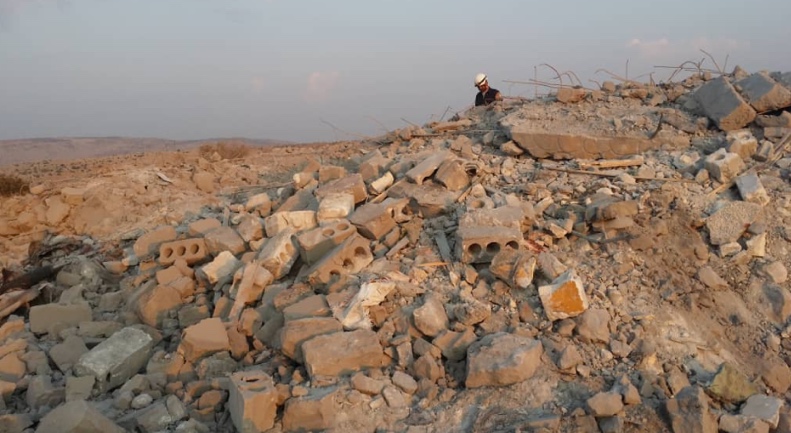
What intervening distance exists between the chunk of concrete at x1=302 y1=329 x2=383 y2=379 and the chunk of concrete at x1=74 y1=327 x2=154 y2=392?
69.4 inches

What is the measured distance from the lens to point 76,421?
12.3 feet

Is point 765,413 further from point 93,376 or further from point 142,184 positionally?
point 142,184

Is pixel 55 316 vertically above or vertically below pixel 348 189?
below

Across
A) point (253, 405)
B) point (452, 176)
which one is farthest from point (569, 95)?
point (253, 405)

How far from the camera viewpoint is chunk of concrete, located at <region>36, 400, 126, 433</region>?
3.76m

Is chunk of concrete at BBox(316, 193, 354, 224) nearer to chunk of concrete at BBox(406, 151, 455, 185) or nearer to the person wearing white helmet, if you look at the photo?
chunk of concrete at BBox(406, 151, 455, 185)

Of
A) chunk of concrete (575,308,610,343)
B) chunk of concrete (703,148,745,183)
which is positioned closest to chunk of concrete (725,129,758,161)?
chunk of concrete (703,148,745,183)

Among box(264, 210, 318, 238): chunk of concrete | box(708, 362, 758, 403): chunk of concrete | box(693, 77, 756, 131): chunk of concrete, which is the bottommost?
box(708, 362, 758, 403): chunk of concrete

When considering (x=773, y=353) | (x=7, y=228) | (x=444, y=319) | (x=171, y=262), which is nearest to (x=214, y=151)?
(x=7, y=228)

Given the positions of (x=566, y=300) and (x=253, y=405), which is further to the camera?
(x=566, y=300)

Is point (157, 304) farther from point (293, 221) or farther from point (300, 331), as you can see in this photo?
point (300, 331)

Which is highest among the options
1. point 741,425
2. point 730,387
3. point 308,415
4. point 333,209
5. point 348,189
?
point 348,189

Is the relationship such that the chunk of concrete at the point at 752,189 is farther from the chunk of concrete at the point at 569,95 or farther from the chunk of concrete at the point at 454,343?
the chunk of concrete at the point at 454,343

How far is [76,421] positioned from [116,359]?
4.05 feet
